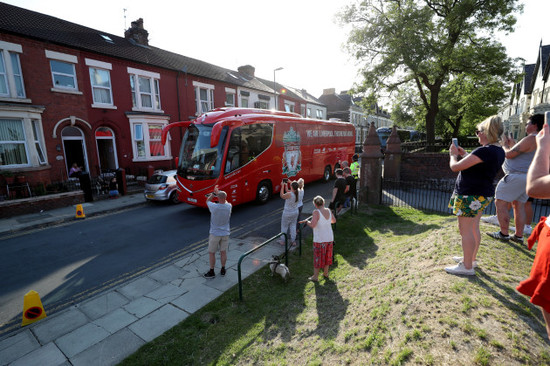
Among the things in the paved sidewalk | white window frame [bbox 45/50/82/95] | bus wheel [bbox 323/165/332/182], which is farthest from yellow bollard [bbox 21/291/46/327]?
bus wheel [bbox 323/165/332/182]

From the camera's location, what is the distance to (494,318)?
9.32 feet

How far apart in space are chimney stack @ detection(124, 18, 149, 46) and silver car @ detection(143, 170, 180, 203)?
13.6 m

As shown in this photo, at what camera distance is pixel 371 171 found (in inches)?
419

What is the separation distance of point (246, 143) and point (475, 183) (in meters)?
8.18

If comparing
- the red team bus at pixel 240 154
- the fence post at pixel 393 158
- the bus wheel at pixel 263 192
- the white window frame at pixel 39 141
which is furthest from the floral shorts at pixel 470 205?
the white window frame at pixel 39 141

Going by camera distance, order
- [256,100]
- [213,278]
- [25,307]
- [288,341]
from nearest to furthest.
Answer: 1. [288,341]
2. [25,307]
3. [213,278]
4. [256,100]

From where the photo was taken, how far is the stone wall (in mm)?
10672

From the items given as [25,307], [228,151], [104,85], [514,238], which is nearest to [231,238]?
[228,151]

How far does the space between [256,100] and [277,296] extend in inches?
966

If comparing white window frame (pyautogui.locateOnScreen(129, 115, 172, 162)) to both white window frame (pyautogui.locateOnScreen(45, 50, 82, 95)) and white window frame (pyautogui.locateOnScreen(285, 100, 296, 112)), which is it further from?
white window frame (pyautogui.locateOnScreen(285, 100, 296, 112))

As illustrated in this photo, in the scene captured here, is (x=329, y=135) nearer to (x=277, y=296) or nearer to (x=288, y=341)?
(x=277, y=296)

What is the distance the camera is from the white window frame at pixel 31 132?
39.9 ft

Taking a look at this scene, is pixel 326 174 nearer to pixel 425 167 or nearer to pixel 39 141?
pixel 425 167

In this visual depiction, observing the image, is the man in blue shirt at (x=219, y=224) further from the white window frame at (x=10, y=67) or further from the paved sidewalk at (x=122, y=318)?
the white window frame at (x=10, y=67)
